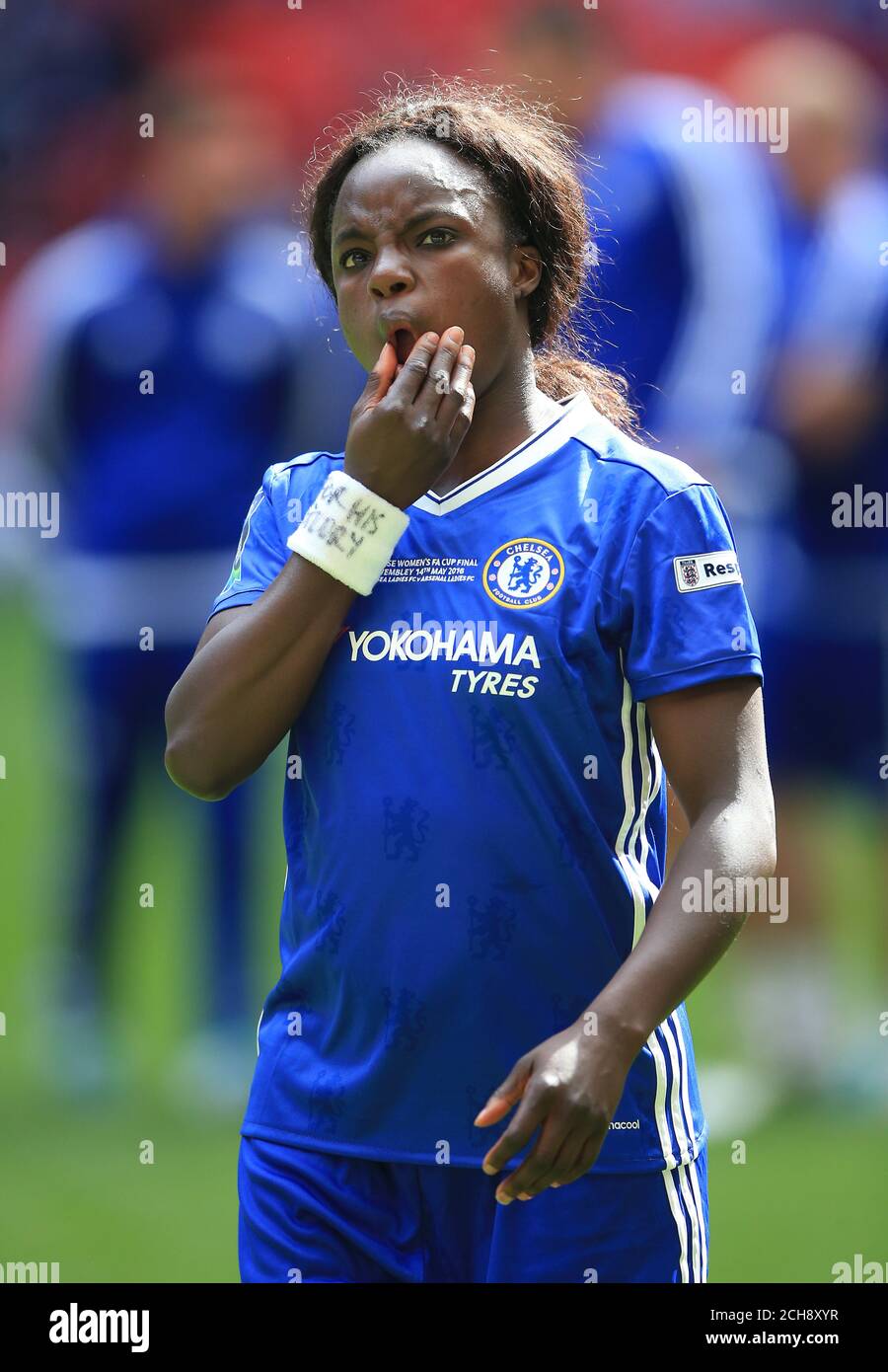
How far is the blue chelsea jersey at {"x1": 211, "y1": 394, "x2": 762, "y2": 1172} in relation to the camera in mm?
1985

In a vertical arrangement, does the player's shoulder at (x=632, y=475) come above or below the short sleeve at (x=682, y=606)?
above

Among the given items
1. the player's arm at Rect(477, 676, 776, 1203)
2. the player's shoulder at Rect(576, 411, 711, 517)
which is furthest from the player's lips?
the player's arm at Rect(477, 676, 776, 1203)

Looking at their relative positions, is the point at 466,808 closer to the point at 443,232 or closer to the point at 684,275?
the point at 443,232

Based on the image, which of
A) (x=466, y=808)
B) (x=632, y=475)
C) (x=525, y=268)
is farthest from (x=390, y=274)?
(x=466, y=808)

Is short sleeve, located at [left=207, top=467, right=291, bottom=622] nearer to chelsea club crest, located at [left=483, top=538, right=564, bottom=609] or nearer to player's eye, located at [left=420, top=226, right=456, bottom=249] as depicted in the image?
chelsea club crest, located at [left=483, top=538, right=564, bottom=609]

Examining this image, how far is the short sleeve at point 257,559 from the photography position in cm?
216

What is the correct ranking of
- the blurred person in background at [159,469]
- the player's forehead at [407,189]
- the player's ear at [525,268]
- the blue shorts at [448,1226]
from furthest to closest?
the blurred person in background at [159,469]
the player's ear at [525,268]
the player's forehead at [407,189]
the blue shorts at [448,1226]

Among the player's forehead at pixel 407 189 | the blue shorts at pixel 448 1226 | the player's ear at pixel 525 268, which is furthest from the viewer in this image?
the player's ear at pixel 525 268

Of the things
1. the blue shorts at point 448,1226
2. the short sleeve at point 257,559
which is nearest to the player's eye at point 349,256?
A: the short sleeve at point 257,559

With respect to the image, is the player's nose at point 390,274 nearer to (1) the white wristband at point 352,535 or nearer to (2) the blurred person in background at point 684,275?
(1) the white wristband at point 352,535

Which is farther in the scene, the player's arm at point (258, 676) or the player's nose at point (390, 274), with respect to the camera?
the player's nose at point (390, 274)

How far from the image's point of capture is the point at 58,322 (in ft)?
17.4

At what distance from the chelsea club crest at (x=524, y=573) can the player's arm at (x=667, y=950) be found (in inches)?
7.1

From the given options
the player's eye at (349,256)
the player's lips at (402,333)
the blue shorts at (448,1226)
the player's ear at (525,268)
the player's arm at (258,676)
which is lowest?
the blue shorts at (448,1226)
